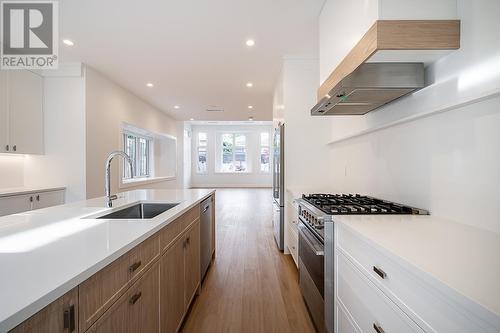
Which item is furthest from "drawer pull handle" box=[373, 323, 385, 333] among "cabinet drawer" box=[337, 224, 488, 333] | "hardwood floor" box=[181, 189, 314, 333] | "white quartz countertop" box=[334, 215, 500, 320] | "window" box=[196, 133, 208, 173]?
"window" box=[196, 133, 208, 173]

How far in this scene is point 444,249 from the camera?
0.83m

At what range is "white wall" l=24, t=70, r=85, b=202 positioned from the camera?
3.60 m

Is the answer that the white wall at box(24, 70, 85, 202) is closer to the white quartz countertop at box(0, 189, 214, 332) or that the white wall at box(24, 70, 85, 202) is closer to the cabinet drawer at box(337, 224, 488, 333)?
the white quartz countertop at box(0, 189, 214, 332)

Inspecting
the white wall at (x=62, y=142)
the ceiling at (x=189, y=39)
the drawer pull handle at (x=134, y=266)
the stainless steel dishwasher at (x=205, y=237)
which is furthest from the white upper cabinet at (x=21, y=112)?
the drawer pull handle at (x=134, y=266)

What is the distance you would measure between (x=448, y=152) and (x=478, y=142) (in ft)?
0.54

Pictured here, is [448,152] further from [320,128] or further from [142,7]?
[142,7]

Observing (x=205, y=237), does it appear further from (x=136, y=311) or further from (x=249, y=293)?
(x=136, y=311)

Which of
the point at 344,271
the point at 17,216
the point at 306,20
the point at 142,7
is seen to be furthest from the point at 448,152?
the point at 142,7

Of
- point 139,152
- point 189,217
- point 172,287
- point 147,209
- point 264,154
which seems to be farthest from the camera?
point 264,154

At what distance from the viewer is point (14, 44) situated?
2.82 metres

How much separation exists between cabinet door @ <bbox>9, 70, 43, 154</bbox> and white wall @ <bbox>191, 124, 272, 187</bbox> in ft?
26.8

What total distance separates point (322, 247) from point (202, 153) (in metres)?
10.8

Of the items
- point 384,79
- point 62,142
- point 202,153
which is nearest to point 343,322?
point 384,79

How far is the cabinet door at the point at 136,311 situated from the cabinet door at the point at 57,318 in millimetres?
113
